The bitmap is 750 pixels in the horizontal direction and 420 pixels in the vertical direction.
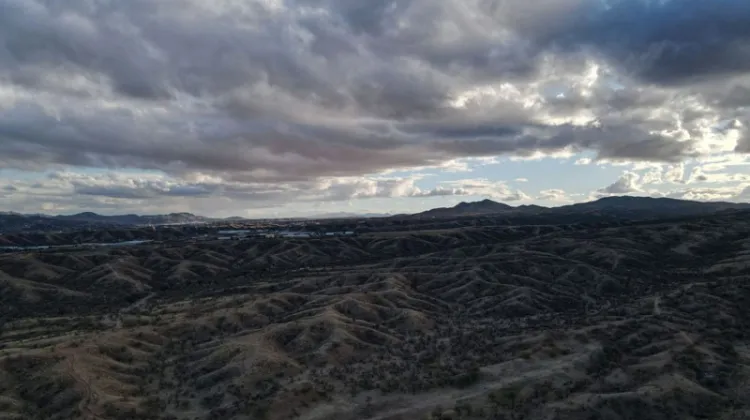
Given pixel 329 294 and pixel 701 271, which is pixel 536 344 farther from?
pixel 701 271

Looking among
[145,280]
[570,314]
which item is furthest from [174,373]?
[145,280]

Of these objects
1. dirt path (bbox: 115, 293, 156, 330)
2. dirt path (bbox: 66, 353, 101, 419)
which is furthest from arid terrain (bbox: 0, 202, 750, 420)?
dirt path (bbox: 115, 293, 156, 330)

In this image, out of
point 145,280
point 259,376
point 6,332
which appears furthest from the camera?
point 145,280

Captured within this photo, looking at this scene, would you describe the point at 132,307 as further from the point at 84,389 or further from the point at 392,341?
the point at 392,341

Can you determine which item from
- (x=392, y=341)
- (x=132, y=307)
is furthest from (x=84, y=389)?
(x=132, y=307)

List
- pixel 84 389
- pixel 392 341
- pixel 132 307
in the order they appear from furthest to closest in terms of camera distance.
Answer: pixel 132 307, pixel 392 341, pixel 84 389

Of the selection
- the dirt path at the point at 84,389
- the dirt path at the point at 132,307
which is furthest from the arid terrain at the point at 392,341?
the dirt path at the point at 132,307

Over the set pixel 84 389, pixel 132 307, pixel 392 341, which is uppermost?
pixel 84 389

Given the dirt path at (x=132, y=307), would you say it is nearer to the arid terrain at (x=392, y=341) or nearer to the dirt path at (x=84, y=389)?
the arid terrain at (x=392, y=341)

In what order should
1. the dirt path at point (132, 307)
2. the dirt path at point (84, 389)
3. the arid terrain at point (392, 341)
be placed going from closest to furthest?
the dirt path at point (84, 389), the arid terrain at point (392, 341), the dirt path at point (132, 307)
